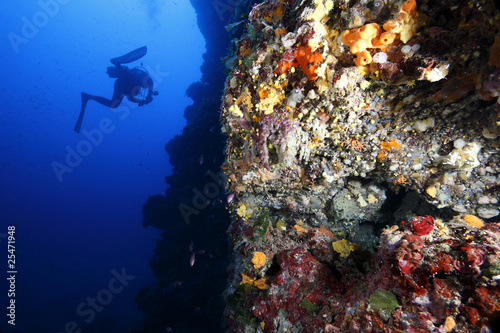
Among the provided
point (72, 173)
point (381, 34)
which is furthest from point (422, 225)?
point (72, 173)

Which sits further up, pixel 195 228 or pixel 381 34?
pixel 381 34

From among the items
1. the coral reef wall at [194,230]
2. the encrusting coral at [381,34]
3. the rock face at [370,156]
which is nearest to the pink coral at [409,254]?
the rock face at [370,156]

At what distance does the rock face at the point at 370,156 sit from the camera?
1786 millimetres

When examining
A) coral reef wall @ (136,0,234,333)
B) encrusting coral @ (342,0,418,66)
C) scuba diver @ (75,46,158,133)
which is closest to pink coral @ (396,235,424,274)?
encrusting coral @ (342,0,418,66)

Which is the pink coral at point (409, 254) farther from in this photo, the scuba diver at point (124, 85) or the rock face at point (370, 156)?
the scuba diver at point (124, 85)

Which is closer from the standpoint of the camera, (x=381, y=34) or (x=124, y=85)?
(x=381, y=34)

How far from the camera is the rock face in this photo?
179cm

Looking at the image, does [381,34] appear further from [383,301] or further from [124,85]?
[124,85]

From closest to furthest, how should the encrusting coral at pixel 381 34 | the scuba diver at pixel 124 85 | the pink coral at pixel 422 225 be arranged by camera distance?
the pink coral at pixel 422 225 < the encrusting coral at pixel 381 34 < the scuba diver at pixel 124 85

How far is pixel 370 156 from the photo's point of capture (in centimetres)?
328

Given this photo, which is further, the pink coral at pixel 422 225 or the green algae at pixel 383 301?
the pink coral at pixel 422 225

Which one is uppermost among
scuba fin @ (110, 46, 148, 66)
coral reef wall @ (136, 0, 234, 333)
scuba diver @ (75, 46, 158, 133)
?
scuba fin @ (110, 46, 148, 66)

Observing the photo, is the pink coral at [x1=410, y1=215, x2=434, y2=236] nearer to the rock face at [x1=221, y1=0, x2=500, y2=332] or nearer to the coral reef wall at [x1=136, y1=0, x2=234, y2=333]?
the rock face at [x1=221, y1=0, x2=500, y2=332]

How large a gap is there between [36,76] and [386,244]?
171719 millimetres
